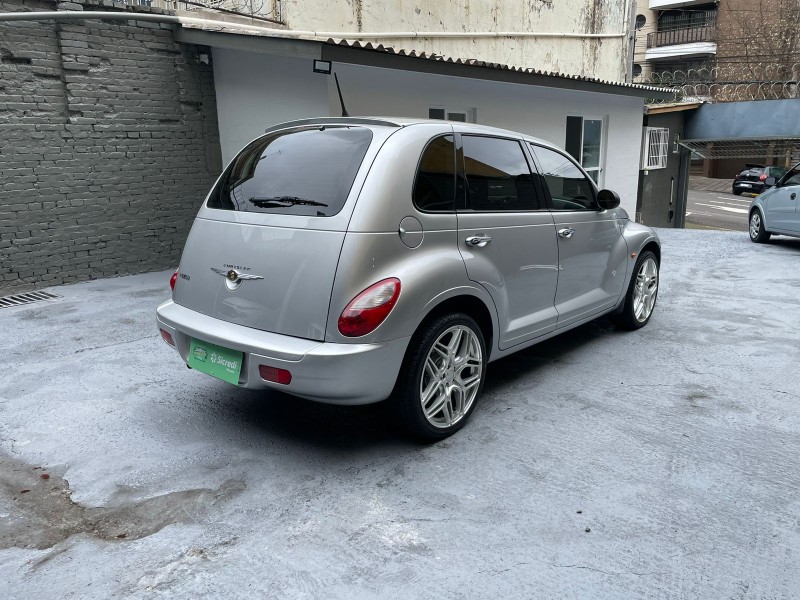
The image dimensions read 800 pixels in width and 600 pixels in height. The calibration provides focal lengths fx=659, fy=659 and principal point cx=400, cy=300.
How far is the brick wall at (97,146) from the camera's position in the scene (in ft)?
23.2

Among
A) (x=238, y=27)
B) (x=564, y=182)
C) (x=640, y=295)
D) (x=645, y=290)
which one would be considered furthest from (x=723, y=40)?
(x=564, y=182)

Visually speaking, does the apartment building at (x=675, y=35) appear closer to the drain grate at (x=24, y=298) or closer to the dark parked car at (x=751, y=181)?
the dark parked car at (x=751, y=181)

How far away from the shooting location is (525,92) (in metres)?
11.0

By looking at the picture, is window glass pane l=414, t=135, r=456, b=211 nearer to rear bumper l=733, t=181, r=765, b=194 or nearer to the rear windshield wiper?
the rear windshield wiper

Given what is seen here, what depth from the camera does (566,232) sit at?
4.45m

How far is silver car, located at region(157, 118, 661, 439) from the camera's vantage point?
10.1 ft

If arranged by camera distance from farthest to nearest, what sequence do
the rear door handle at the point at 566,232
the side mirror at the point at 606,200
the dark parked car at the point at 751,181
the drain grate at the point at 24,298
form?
the dark parked car at the point at 751,181
the drain grate at the point at 24,298
the side mirror at the point at 606,200
the rear door handle at the point at 566,232

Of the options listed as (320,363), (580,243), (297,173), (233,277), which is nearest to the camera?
(320,363)

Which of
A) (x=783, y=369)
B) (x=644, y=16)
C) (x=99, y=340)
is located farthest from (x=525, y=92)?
(x=644, y=16)

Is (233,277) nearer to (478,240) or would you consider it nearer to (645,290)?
(478,240)

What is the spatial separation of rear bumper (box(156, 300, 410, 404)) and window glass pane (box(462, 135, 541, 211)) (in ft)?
3.64

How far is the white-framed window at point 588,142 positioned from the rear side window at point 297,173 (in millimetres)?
9377

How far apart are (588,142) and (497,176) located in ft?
32.9

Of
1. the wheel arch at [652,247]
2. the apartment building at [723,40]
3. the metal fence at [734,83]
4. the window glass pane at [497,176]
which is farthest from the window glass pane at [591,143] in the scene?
the apartment building at [723,40]
